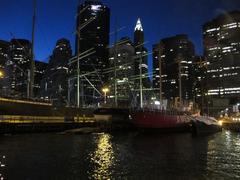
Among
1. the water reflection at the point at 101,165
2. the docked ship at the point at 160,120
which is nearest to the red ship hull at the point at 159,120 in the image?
the docked ship at the point at 160,120

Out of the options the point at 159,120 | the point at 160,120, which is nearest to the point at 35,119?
the point at 159,120

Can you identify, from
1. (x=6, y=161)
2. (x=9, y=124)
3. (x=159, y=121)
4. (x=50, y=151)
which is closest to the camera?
(x=6, y=161)

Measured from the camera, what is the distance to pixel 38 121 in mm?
62531

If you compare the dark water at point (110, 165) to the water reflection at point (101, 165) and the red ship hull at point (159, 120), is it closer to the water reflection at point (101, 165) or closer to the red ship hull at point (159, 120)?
the water reflection at point (101, 165)

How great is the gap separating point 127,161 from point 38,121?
3995cm

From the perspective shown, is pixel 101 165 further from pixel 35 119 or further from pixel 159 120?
pixel 159 120

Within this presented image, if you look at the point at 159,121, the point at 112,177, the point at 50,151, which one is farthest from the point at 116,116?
the point at 112,177

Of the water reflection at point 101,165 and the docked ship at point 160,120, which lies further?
the docked ship at point 160,120

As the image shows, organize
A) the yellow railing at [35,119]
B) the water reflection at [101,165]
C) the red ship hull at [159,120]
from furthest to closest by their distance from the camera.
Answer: the red ship hull at [159,120]
the yellow railing at [35,119]
the water reflection at [101,165]

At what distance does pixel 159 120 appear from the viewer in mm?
66938

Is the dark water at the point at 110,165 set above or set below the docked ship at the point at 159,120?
below

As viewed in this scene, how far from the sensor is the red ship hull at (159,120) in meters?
62.7

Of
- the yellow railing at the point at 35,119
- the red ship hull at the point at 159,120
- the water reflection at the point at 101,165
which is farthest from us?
the red ship hull at the point at 159,120

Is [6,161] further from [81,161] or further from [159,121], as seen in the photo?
[159,121]
